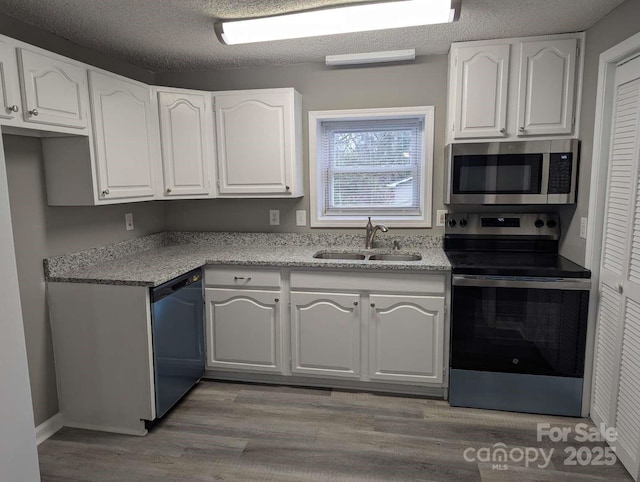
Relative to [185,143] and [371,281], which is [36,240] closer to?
[185,143]

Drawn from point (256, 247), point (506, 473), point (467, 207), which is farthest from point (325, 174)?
point (506, 473)

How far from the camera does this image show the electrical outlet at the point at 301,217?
319cm

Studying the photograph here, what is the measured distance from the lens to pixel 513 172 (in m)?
2.54

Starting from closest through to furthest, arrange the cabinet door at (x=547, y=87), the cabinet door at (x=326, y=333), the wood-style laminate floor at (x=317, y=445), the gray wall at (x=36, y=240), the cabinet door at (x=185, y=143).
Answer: the wood-style laminate floor at (x=317, y=445) → the gray wall at (x=36, y=240) → the cabinet door at (x=547, y=87) → the cabinet door at (x=326, y=333) → the cabinet door at (x=185, y=143)

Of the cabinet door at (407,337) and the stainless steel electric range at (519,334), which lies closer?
the stainless steel electric range at (519,334)

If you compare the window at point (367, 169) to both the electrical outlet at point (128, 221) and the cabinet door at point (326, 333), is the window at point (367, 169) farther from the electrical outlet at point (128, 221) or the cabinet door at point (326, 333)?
the electrical outlet at point (128, 221)

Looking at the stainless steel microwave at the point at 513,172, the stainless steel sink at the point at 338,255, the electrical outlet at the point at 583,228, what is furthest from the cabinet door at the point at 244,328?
the electrical outlet at the point at 583,228

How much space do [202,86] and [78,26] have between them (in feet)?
3.43

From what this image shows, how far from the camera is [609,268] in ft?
7.01

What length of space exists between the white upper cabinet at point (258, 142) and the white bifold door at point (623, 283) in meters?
1.86

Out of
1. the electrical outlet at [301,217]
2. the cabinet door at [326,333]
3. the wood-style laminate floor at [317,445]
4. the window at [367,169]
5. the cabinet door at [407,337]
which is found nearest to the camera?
the wood-style laminate floor at [317,445]

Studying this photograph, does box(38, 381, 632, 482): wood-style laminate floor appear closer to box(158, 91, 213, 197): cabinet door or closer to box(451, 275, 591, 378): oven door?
box(451, 275, 591, 378): oven door

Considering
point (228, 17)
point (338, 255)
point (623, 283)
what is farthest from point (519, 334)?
point (228, 17)

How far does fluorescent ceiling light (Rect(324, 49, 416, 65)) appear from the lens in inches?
108
